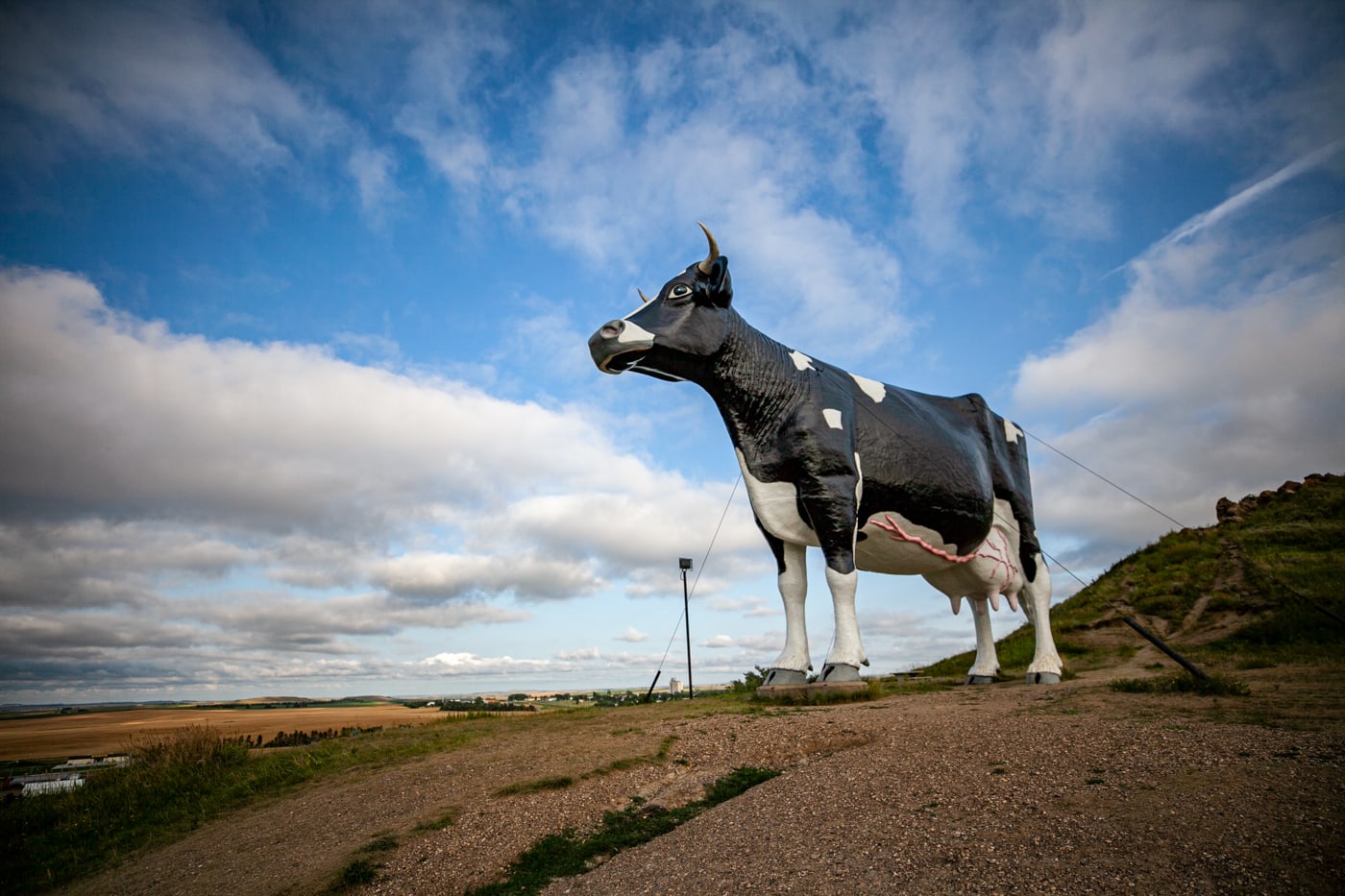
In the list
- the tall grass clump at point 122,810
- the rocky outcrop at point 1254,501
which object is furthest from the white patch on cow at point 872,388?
the rocky outcrop at point 1254,501

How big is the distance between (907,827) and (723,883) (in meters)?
1.11

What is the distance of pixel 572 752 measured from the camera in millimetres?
6238

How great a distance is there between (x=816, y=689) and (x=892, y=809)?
431 centimetres

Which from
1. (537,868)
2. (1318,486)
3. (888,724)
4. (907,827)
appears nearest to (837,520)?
(888,724)

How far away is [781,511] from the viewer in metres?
9.12

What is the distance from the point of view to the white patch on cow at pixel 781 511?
9.08 meters

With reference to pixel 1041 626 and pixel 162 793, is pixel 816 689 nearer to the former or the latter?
pixel 1041 626

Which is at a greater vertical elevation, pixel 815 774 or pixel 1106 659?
pixel 1106 659

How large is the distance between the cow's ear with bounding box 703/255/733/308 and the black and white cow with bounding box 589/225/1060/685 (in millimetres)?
18

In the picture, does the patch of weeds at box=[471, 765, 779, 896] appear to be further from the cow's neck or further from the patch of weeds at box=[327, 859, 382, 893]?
the cow's neck

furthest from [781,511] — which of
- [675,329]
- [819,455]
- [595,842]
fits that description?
[595,842]

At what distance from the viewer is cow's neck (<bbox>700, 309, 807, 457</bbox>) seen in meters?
9.27

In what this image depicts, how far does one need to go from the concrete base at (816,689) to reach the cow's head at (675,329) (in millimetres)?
4110

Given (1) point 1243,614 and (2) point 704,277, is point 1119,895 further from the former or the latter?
(1) point 1243,614
